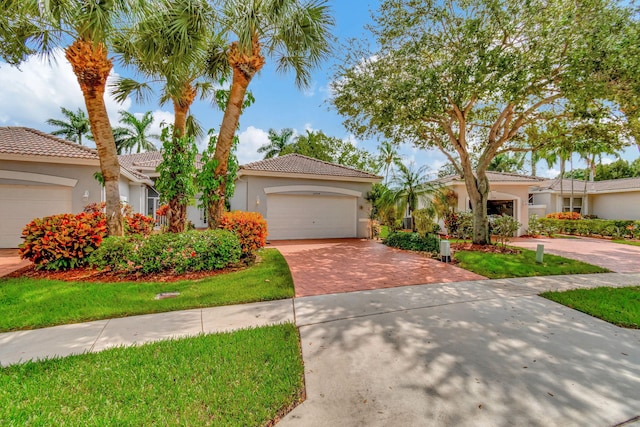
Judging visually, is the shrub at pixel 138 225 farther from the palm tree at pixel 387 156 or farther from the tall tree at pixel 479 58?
the palm tree at pixel 387 156

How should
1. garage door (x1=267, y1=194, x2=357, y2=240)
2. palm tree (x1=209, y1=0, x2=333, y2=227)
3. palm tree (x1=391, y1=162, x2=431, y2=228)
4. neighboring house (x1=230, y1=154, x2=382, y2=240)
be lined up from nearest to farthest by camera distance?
palm tree (x1=209, y1=0, x2=333, y2=227)
palm tree (x1=391, y1=162, x2=431, y2=228)
neighboring house (x1=230, y1=154, x2=382, y2=240)
garage door (x1=267, y1=194, x2=357, y2=240)

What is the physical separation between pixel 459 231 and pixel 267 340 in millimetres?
15030

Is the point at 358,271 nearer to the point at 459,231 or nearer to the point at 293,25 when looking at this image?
the point at 293,25

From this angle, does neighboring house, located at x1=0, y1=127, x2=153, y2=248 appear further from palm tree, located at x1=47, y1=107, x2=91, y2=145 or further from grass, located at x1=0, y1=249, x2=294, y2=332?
palm tree, located at x1=47, y1=107, x2=91, y2=145

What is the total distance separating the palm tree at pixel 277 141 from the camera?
30359 mm

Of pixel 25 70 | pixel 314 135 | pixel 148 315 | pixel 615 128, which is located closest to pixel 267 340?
pixel 148 315

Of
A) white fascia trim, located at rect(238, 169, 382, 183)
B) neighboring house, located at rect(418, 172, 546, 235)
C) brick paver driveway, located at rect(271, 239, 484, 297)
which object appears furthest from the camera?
neighboring house, located at rect(418, 172, 546, 235)

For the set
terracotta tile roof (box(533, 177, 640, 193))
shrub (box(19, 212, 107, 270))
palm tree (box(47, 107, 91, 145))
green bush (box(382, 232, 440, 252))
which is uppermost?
palm tree (box(47, 107, 91, 145))

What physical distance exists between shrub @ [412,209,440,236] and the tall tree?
3703mm

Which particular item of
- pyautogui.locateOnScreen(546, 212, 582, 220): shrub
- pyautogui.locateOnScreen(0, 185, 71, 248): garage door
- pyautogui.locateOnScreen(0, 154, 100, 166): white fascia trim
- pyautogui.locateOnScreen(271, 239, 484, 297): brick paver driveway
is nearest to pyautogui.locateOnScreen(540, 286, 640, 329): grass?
pyautogui.locateOnScreen(271, 239, 484, 297): brick paver driveway

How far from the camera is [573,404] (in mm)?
2633

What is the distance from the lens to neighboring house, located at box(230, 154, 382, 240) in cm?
1433

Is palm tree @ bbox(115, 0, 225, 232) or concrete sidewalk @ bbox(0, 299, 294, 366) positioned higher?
palm tree @ bbox(115, 0, 225, 232)

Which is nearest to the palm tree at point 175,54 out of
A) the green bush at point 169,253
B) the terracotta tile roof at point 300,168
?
the green bush at point 169,253
